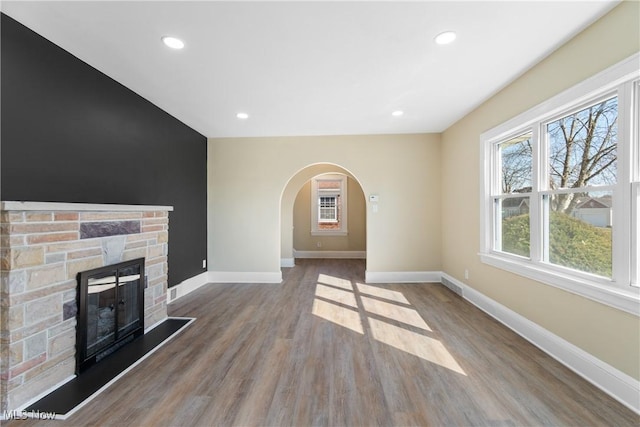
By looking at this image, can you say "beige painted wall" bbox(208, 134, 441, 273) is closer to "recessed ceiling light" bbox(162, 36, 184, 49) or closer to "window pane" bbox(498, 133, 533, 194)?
"window pane" bbox(498, 133, 533, 194)

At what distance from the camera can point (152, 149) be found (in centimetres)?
346

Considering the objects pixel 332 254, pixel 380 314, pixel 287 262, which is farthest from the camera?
pixel 332 254

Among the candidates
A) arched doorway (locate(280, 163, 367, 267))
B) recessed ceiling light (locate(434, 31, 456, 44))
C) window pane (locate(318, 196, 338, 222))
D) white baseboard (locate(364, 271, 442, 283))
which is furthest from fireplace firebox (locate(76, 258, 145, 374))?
window pane (locate(318, 196, 338, 222))

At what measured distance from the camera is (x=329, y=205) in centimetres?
802

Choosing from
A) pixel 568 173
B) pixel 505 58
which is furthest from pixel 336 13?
pixel 568 173

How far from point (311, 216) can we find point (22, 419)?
6.55m

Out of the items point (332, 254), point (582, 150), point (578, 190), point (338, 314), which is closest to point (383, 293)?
point (338, 314)

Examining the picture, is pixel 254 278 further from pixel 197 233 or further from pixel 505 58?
pixel 505 58

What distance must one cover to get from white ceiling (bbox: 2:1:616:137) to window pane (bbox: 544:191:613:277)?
130 centimetres

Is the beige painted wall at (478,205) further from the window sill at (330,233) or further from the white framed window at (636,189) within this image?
the window sill at (330,233)

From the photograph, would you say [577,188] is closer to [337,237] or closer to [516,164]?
[516,164]

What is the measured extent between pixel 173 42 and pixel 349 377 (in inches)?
118

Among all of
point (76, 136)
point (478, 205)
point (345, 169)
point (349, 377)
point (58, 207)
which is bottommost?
point (349, 377)

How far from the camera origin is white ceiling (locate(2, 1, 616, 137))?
1830mm
